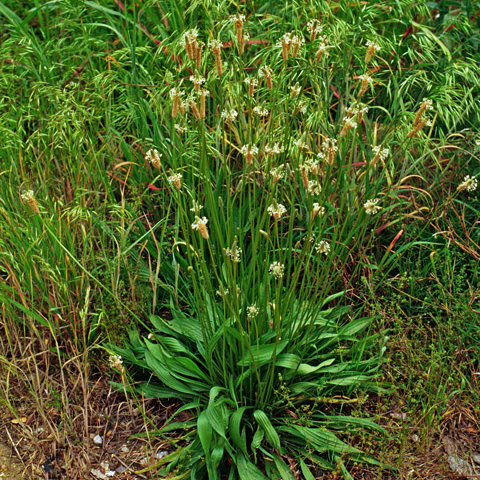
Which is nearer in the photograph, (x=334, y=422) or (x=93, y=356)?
(x=334, y=422)

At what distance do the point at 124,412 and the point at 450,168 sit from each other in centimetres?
187

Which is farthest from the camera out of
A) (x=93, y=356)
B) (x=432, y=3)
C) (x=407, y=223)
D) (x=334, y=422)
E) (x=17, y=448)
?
(x=432, y=3)

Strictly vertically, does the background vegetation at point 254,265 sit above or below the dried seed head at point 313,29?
below

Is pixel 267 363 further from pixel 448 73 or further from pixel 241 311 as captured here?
pixel 448 73

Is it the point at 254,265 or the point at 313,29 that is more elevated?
the point at 313,29

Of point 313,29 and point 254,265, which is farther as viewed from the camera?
point 254,265

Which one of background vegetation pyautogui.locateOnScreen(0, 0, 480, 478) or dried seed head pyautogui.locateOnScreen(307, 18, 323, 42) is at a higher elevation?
dried seed head pyautogui.locateOnScreen(307, 18, 323, 42)

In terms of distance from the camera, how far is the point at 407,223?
106 inches

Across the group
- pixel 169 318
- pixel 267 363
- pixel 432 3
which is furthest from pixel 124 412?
pixel 432 3

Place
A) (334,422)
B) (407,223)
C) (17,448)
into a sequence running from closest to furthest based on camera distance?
(334,422) < (17,448) < (407,223)

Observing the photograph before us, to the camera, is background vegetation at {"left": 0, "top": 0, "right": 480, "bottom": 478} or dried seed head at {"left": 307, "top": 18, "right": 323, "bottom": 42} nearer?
dried seed head at {"left": 307, "top": 18, "right": 323, "bottom": 42}

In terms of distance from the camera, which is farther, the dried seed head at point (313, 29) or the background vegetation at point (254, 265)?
the background vegetation at point (254, 265)

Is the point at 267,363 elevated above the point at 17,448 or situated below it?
above

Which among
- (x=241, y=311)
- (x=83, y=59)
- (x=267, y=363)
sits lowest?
(x=267, y=363)
